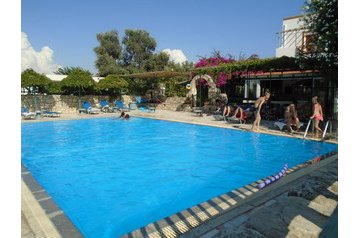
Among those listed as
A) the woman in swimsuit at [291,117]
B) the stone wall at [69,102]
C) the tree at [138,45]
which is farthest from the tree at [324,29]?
the tree at [138,45]

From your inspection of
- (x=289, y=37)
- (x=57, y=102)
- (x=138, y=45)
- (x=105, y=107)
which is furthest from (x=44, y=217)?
(x=138, y=45)

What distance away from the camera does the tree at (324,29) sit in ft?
29.6

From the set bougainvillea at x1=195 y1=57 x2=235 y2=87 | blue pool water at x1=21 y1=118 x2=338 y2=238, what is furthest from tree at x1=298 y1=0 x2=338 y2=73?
bougainvillea at x1=195 y1=57 x2=235 y2=87

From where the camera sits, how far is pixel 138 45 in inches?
1687

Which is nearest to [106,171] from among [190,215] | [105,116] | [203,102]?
[190,215]

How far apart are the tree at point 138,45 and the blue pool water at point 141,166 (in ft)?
100

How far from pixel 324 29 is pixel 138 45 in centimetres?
3639

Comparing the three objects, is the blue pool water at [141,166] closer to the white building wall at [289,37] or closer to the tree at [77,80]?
the tree at [77,80]

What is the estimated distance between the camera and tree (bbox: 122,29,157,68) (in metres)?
42.8

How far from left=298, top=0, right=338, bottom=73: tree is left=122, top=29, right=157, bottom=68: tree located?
113 ft

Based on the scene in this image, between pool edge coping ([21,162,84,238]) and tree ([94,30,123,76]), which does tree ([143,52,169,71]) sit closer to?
tree ([94,30,123,76])
